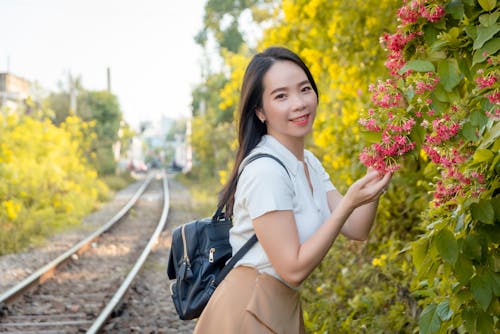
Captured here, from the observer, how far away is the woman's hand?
6.52 ft

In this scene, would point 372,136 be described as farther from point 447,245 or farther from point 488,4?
point 488,4

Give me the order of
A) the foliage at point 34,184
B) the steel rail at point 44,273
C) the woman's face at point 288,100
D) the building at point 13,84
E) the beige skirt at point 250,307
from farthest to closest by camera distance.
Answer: the building at point 13,84 → the foliage at point 34,184 → the steel rail at point 44,273 → the woman's face at point 288,100 → the beige skirt at point 250,307

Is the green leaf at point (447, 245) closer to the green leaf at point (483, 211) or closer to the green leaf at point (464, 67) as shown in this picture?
the green leaf at point (483, 211)

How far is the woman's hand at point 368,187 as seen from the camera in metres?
1.99

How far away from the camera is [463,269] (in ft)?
5.88

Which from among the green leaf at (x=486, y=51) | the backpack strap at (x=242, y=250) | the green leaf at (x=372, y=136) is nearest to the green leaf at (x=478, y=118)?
the green leaf at (x=486, y=51)

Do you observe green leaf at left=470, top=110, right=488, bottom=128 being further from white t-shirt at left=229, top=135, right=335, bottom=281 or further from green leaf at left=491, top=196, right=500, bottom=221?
white t-shirt at left=229, top=135, right=335, bottom=281

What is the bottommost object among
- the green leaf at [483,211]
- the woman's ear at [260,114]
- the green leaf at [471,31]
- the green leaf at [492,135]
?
the green leaf at [483,211]

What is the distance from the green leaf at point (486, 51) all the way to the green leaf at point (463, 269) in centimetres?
53

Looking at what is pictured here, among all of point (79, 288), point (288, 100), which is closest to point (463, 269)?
point (288, 100)

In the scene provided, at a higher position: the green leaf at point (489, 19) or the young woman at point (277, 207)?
the green leaf at point (489, 19)

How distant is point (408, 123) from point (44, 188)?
638 inches

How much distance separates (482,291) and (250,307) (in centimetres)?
75

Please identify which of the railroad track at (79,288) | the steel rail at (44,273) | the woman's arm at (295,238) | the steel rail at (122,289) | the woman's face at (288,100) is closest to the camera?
the woman's arm at (295,238)
